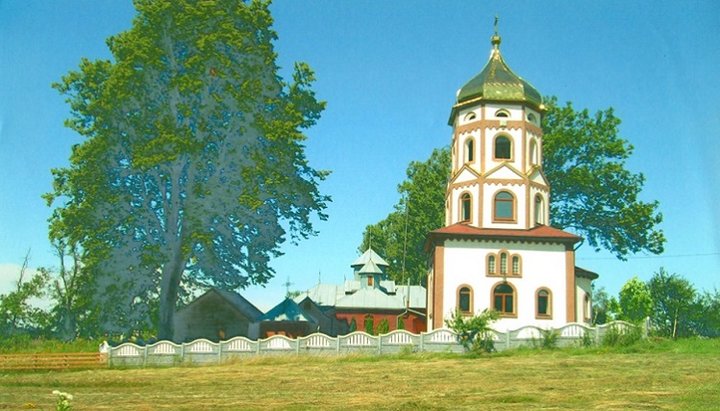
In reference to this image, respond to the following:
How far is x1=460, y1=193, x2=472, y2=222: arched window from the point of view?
132 feet

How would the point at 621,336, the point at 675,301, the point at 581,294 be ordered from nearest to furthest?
the point at 621,336, the point at 581,294, the point at 675,301

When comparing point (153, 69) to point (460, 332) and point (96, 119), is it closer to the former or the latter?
point (96, 119)

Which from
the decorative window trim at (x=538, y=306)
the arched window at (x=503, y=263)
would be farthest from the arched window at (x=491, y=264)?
the decorative window trim at (x=538, y=306)

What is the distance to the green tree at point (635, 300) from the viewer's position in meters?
75.7

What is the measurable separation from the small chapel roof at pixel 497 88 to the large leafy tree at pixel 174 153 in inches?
390

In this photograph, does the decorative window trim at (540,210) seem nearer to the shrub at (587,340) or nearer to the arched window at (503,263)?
the arched window at (503,263)

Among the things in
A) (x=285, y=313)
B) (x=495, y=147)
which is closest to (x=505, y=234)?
(x=495, y=147)

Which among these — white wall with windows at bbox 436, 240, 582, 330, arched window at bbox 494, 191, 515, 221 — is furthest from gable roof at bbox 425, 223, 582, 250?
arched window at bbox 494, 191, 515, 221

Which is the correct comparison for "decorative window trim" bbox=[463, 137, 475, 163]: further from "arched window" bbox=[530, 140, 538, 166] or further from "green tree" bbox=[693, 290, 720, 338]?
"green tree" bbox=[693, 290, 720, 338]

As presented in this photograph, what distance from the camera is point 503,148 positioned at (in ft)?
133

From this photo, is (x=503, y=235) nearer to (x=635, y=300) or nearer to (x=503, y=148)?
(x=503, y=148)

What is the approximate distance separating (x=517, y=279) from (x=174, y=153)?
16.8m

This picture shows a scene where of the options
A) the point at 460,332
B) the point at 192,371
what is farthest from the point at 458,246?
the point at 192,371

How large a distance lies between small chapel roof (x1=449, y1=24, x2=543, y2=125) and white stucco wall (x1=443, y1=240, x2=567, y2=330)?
7.55 m
